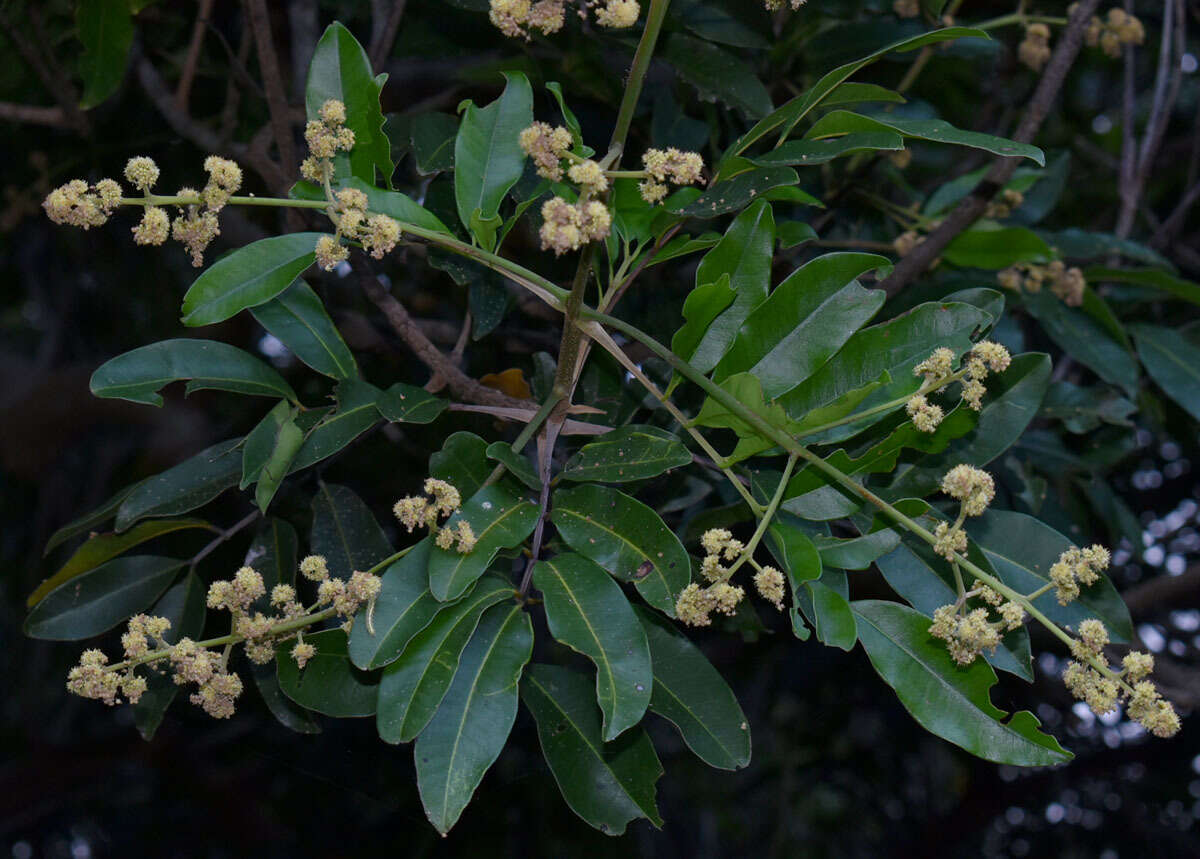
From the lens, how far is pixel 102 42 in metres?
1.53

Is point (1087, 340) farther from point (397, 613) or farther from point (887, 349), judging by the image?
point (397, 613)

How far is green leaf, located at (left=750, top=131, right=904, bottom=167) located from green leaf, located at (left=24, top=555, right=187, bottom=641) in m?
0.81

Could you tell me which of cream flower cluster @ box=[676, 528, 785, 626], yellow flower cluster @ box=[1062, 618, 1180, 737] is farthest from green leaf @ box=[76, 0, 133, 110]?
yellow flower cluster @ box=[1062, 618, 1180, 737]

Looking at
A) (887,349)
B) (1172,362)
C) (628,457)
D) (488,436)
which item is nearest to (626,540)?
(628,457)

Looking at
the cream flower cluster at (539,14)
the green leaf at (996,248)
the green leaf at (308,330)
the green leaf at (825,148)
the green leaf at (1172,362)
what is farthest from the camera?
the green leaf at (1172,362)

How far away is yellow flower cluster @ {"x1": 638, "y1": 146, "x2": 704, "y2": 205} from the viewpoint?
2.63 ft

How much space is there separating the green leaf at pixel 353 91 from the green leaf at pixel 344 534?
15.1 inches

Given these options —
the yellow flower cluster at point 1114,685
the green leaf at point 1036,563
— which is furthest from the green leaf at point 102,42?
the yellow flower cluster at point 1114,685

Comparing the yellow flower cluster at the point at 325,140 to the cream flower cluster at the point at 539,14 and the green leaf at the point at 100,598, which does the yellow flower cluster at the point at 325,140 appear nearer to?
the cream flower cluster at the point at 539,14

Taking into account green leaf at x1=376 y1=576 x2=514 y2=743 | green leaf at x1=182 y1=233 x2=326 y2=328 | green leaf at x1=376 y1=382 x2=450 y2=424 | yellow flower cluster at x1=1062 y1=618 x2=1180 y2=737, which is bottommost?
green leaf at x1=376 y1=576 x2=514 y2=743

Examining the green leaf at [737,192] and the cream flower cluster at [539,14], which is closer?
the cream flower cluster at [539,14]

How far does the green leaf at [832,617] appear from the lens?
88cm

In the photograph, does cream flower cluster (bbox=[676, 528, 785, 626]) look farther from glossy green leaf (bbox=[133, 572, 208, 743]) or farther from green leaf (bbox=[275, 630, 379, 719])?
glossy green leaf (bbox=[133, 572, 208, 743])

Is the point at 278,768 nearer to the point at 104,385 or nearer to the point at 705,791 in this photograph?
the point at 705,791
